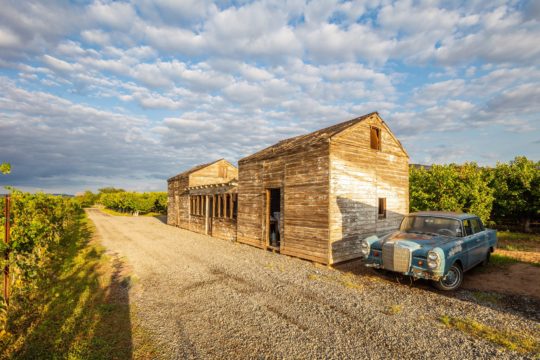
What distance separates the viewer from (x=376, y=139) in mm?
13086

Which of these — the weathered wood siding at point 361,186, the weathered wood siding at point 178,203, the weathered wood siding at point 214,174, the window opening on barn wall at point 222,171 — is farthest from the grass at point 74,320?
the window opening on barn wall at point 222,171

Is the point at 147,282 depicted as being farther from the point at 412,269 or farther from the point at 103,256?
the point at 412,269

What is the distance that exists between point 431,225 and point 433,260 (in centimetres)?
190

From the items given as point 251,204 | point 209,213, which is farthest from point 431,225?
point 209,213

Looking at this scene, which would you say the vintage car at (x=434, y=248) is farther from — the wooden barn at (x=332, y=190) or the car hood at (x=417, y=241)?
the wooden barn at (x=332, y=190)

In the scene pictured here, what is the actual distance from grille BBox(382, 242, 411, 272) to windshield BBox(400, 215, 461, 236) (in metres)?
1.49

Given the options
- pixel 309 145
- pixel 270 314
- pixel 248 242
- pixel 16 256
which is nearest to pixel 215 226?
pixel 248 242

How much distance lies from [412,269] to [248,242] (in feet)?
31.3

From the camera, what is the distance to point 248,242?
1509 cm

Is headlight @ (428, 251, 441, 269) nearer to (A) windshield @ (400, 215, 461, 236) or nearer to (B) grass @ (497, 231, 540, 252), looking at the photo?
(A) windshield @ (400, 215, 461, 236)

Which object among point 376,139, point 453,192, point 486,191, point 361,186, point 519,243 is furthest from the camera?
point 486,191

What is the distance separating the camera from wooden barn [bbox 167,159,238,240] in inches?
684

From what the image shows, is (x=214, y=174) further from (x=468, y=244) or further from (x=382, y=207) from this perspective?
(x=468, y=244)

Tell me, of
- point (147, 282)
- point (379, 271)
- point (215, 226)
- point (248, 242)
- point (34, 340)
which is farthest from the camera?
point (215, 226)
